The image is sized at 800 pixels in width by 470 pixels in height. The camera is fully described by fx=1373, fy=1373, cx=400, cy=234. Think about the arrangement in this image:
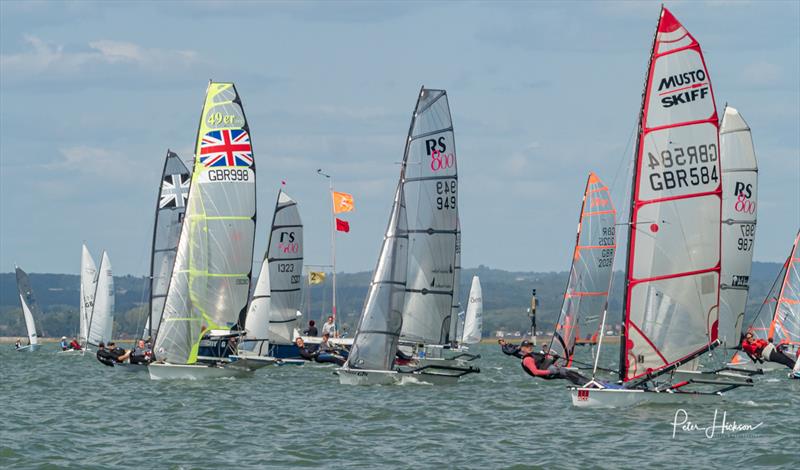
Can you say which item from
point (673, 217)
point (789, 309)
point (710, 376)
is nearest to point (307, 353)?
point (710, 376)

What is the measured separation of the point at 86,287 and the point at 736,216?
44145mm

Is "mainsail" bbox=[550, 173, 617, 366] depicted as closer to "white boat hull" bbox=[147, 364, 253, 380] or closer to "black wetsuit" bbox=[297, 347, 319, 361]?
"black wetsuit" bbox=[297, 347, 319, 361]

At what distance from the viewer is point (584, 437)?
88.6 feet

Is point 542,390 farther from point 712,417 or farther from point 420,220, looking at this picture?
point 712,417

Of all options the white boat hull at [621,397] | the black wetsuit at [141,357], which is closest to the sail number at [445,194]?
the black wetsuit at [141,357]

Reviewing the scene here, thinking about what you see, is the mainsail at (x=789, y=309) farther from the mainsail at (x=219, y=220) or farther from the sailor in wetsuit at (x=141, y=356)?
the sailor in wetsuit at (x=141, y=356)

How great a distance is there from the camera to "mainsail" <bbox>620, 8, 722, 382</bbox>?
30.9 metres

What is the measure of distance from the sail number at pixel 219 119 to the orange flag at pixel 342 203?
21179mm

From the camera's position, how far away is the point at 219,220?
154 ft

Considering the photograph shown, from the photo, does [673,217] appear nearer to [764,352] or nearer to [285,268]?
[764,352]

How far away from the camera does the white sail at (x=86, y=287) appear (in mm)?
80062

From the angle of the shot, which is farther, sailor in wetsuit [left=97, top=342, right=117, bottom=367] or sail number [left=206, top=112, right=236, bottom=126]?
sailor in wetsuit [left=97, top=342, right=117, bottom=367]

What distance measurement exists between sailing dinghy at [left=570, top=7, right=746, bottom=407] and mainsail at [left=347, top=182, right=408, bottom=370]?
9.24 meters

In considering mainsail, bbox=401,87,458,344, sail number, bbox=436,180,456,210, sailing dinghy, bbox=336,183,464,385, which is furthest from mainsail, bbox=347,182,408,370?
sail number, bbox=436,180,456,210
